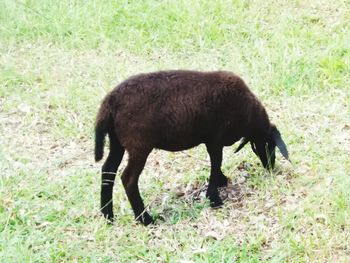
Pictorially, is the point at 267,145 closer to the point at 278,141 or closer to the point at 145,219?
the point at 278,141

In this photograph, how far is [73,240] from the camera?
5.07 meters

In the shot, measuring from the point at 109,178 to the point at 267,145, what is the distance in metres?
1.61

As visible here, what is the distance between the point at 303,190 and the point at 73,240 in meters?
2.15

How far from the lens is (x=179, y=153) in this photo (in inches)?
257

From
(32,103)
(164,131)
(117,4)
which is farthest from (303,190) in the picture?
(117,4)

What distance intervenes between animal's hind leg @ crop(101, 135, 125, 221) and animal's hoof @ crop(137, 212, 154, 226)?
28cm

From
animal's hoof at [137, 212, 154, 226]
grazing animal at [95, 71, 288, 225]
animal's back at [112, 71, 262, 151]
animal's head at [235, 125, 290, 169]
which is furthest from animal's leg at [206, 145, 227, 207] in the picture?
animal's hoof at [137, 212, 154, 226]

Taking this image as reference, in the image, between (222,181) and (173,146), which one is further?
(222,181)

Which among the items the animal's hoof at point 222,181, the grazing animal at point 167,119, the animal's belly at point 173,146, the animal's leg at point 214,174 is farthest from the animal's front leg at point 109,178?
the animal's hoof at point 222,181

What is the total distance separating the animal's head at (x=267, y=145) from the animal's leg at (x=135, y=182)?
3.79ft

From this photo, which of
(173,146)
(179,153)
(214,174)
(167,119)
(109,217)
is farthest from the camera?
(179,153)

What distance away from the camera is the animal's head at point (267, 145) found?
5766mm

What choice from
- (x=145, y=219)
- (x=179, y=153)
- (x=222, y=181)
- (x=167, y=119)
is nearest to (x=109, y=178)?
(x=145, y=219)

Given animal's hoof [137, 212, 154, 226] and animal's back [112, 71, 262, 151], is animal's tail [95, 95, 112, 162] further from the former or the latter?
animal's hoof [137, 212, 154, 226]
